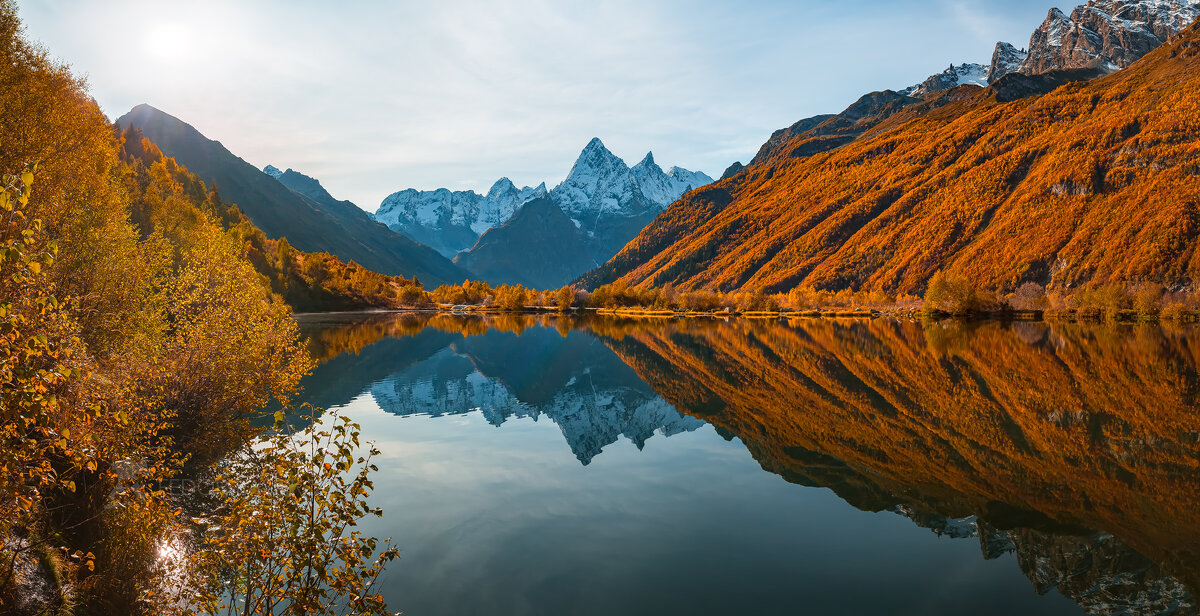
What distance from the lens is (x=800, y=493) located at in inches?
918

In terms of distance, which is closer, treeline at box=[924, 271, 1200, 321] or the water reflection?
the water reflection

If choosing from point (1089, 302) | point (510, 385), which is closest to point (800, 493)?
point (510, 385)

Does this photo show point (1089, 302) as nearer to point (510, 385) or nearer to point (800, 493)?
point (510, 385)

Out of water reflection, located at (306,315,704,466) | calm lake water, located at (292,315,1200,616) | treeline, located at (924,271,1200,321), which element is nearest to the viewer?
calm lake water, located at (292,315,1200,616)

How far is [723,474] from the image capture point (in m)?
26.8

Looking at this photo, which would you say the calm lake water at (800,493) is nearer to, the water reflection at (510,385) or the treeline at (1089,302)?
the water reflection at (510,385)

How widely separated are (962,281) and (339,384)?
149208mm

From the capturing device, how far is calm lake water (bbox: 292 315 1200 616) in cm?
1522

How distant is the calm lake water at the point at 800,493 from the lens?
15.2m

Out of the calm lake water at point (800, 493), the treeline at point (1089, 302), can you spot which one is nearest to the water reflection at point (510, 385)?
the calm lake water at point (800, 493)

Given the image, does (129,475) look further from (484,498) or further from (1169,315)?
(1169,315)

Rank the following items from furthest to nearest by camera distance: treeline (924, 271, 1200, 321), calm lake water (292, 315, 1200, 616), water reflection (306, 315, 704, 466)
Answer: treeline (924, 271, 1200, 321) → water reflection (306, 315, 704, 466) → calm lake water (292, 315, 1200, 616)

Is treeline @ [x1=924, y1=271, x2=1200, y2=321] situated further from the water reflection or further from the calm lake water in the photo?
the water reflection

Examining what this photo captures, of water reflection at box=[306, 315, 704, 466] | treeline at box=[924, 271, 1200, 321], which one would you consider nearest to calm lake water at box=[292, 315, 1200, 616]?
water reflection at box=[306, 315, 704, 466]
